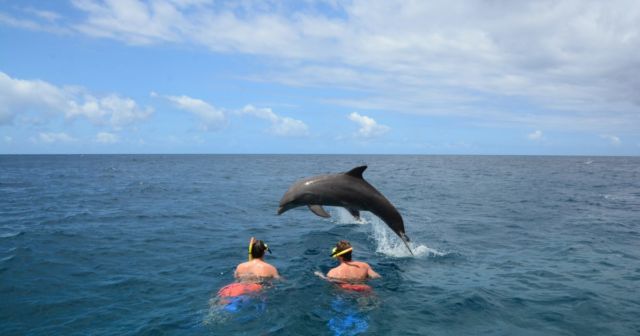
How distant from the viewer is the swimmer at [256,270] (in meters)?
11.3

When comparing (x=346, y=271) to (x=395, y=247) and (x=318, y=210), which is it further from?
(x=395, y=247)

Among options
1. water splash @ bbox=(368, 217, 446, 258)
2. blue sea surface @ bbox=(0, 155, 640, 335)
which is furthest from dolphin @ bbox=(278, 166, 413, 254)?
water splash @ bbox=(368, 217, 446, 258)

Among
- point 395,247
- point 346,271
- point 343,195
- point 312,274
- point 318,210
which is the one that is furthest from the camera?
point 395,247

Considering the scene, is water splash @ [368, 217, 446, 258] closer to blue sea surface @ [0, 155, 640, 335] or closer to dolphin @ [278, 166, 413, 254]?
blue sea surface @ [0, 155, 640, 335]

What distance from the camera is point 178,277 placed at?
12461 millimetres

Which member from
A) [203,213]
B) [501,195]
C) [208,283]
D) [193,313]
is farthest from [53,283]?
[501,195]

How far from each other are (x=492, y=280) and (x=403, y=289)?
278 cm

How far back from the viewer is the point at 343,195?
37.7ft

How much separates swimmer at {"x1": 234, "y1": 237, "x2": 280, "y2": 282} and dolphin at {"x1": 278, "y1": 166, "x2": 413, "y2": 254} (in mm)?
1394

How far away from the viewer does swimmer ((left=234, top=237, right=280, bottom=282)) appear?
11344 mm

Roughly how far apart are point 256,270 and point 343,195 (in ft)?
9.22

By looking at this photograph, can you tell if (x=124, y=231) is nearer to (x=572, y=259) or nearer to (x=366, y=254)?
(x=366, y=254)

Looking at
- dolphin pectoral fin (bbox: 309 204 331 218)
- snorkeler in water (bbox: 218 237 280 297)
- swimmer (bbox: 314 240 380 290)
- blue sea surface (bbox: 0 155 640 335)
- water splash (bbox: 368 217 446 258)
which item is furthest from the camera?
water splash (bbox: 368 217 446 258)

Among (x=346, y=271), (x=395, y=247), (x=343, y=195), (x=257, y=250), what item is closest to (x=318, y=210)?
(x=343, y=195)
